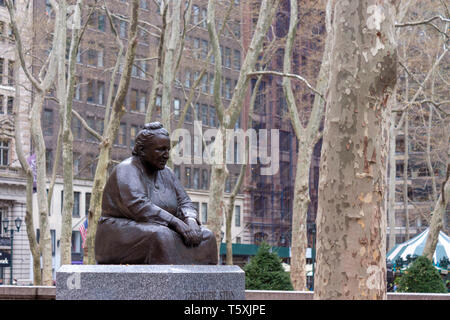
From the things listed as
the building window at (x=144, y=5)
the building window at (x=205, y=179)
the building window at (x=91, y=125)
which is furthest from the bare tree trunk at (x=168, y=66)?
the building window at (x=205, y=179)

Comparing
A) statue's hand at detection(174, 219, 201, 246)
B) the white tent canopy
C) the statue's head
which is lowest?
the white tent canopy

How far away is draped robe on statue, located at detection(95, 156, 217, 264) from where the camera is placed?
8562 mm

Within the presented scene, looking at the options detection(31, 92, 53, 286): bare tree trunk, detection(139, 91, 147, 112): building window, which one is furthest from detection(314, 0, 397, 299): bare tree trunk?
detection(139, 91, 147, 112): building window

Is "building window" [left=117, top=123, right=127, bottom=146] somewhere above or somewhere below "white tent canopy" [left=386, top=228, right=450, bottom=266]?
above

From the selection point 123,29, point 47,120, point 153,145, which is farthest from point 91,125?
point 153,145

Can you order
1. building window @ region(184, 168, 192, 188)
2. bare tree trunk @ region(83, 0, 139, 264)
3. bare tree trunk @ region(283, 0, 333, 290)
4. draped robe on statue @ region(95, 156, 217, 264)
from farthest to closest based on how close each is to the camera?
building window @ region(184, 168, 192, 188) → bare tree trunk @ region(283, 0, 333, 290) → bare tree trunk @ region(83, 0, 139, 264) → draped robe on statue @ region(95, 156, 217, 264)

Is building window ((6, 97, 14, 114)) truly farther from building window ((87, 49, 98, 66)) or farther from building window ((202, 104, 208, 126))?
building window ((202, 104, 208, 126))

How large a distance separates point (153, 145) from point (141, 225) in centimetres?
94

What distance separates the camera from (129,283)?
794 centimetres

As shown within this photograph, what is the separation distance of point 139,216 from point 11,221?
38.9 m

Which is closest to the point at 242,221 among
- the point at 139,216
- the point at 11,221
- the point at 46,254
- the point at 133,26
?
the point at 11,221

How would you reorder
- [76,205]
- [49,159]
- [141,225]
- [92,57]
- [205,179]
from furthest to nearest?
[205,179], [76,205], [49,159], [92,57], [141,225]

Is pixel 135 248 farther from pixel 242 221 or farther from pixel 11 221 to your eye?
pixel 242 221

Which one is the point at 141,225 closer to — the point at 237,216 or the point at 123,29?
the point at 123,29
